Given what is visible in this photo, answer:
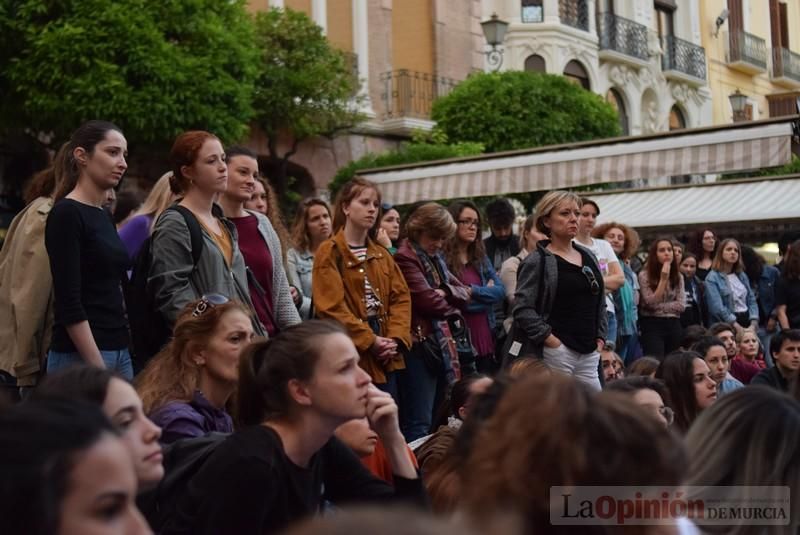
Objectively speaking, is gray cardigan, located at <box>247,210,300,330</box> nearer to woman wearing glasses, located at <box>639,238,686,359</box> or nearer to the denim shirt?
the denim shirt

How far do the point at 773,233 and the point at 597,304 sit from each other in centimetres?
1159

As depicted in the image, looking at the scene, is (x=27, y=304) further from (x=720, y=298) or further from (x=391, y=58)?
(x=391, y=58)

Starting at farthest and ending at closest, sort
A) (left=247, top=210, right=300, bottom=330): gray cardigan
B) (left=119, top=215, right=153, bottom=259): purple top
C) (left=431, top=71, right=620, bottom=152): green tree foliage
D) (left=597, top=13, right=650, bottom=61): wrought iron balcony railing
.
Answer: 1. (left=597, top=13, right=650, bottom=61): wrought iron balcony railing
2. (left=431, top=71, right=620, bottom=152): green tree foliage
3. (left=119, top=215, right=153, bottom=259): purple top
4. (left=247, top=210, right=300, bottom=330): gray cardigan

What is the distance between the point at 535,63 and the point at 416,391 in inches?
875

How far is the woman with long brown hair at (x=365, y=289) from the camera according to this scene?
6.71 metres

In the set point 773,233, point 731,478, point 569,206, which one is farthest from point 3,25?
point 731,478

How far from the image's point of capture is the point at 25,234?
5.45 metres

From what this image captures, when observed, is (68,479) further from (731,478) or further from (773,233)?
(773,233)

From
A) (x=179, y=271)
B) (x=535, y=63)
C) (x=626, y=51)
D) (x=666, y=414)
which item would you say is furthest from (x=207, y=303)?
(x=626, y=51)

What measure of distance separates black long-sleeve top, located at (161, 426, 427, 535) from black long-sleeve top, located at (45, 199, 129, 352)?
5.84 feet

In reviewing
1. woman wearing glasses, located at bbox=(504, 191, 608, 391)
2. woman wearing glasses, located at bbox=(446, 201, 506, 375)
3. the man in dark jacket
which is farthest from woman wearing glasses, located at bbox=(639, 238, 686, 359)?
woman wearing glasses, located at bbox=(504, 191, 608, 391)

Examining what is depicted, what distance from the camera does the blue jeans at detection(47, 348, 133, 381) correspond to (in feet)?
17.2

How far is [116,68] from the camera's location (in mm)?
14898

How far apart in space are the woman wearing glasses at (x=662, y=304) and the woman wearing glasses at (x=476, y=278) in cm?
200
